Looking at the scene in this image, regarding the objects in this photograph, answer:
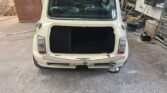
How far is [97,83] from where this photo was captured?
2867mm

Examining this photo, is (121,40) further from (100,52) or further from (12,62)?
(12,62)

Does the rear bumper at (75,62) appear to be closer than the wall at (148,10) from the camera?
Yes

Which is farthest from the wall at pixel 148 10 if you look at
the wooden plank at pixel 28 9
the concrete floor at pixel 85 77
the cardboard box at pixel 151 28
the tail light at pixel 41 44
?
the tail light at pixel 41 44

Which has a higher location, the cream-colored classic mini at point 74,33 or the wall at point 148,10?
the cream-colored classic mini at point 74,33

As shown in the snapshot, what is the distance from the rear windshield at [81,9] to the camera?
284 cm

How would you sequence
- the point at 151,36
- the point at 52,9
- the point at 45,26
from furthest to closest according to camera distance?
the point at 151,36
the point at 52,9
the point at 45,26

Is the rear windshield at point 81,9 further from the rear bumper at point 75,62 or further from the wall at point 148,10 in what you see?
the wall at point 148,10

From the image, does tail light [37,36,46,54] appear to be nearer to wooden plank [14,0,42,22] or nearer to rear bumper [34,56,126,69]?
rear bumper [34,56,126,69]

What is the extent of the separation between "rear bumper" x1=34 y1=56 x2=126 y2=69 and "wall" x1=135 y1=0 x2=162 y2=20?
2.81 m

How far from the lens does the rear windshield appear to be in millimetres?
2836

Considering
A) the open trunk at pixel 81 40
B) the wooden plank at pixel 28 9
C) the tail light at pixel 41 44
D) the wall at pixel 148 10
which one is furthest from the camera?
the wooden plank at pixel 28 9

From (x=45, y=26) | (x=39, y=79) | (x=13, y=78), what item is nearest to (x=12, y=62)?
(x=13, y=78)

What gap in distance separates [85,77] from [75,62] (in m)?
0.44

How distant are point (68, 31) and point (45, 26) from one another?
0.35m
